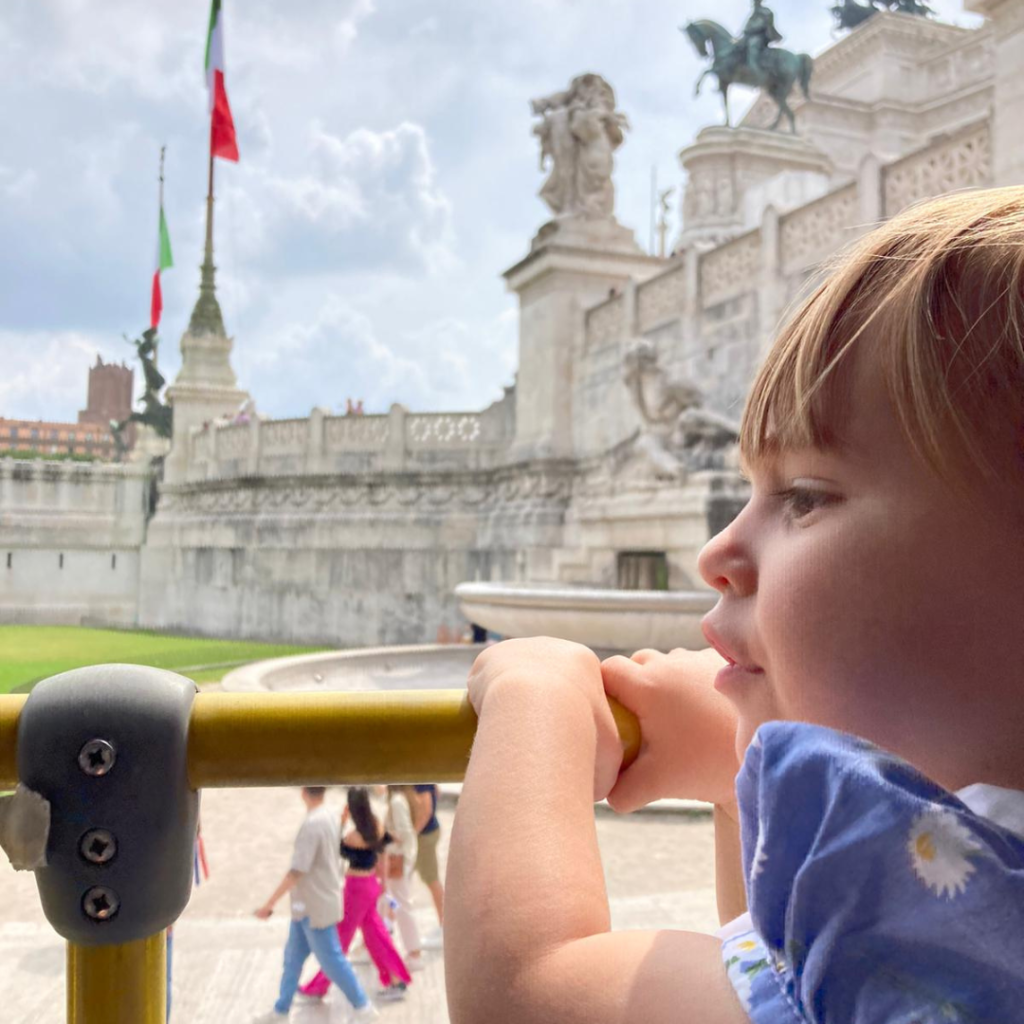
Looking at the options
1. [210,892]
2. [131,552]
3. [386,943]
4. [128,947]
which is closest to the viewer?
[128,947]

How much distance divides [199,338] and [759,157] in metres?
15.4

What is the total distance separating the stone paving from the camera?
3648mm

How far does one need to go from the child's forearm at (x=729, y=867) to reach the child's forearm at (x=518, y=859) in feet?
1.14

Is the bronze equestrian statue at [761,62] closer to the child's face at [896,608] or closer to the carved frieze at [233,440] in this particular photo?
the carved frieze at [233,440]

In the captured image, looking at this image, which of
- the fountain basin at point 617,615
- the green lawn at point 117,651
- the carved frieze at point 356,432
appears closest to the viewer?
the fountain basin at point 617,615

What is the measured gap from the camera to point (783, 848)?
0.68 metres

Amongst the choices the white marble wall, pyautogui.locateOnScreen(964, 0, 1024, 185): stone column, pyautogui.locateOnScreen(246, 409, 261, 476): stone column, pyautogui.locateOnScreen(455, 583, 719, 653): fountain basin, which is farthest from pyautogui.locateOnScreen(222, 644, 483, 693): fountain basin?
the white marble wall

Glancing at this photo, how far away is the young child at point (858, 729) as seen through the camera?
2.06 ft

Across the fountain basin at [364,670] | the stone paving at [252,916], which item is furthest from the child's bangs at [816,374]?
the fountain basin at [364,670]

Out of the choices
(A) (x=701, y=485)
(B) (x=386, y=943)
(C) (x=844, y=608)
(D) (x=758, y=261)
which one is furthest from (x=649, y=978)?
(D) (x=758, y=261)

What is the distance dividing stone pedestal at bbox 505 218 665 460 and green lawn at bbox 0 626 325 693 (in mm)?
6450

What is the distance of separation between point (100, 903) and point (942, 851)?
707 millimetres

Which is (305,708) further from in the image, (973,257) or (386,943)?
(386,943)

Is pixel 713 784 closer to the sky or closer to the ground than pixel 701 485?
closer to the ground
